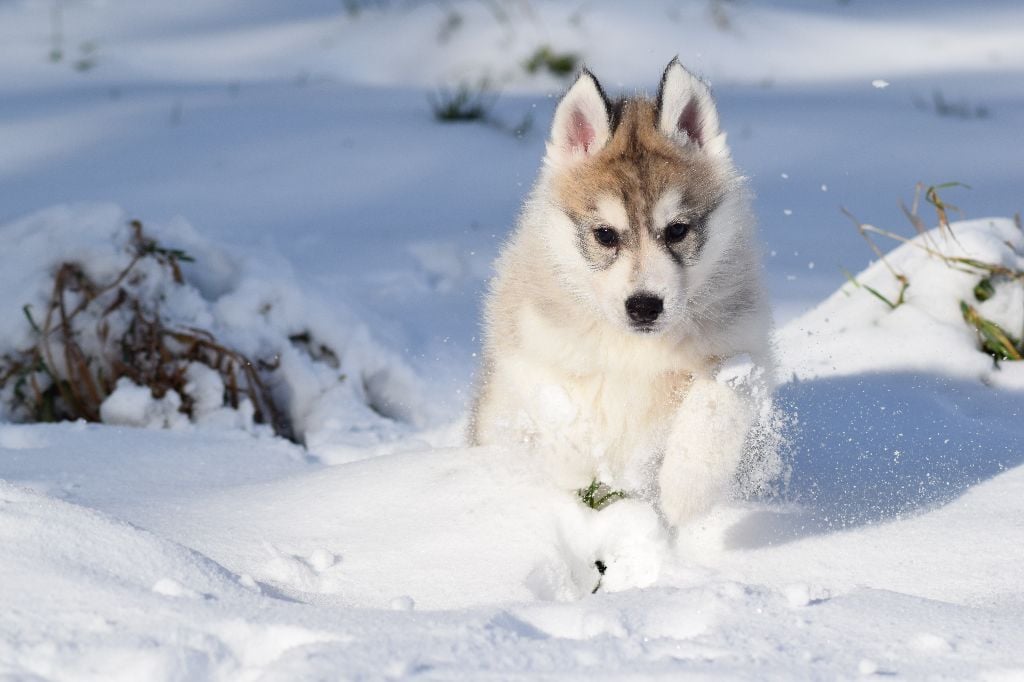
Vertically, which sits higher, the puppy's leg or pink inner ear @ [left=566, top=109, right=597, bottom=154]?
pink inner ear @ [left=566, top=109, right=597, bottom=154]

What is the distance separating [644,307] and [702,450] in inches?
14.6

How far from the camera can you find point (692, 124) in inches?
142

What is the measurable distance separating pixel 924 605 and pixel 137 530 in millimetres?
1658

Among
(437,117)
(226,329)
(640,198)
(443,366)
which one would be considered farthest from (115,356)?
(437,117)

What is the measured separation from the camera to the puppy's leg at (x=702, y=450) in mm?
3174

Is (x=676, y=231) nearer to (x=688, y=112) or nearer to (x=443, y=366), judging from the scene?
(x=688, y=112)

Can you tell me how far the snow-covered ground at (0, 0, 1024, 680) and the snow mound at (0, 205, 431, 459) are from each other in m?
0.02

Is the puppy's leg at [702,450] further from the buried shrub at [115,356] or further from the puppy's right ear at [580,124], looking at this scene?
the buried shrub at [115,356]

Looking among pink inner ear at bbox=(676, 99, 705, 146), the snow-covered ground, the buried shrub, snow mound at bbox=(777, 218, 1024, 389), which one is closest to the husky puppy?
pink inner ear at bbox=(676, 99, 705, 146)

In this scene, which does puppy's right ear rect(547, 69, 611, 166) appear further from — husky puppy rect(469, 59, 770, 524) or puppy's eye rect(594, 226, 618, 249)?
puppy's eye rect(594, 226, 618, 249)

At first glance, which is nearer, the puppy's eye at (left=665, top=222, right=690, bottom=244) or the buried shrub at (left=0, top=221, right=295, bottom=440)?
the puppy's eye at (left=665, top=222, right=690, bottom=244)

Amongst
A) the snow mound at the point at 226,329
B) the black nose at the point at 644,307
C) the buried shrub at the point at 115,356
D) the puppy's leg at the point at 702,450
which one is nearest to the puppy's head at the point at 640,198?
the black nose at the point at 644,307

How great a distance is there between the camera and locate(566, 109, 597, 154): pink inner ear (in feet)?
11.6

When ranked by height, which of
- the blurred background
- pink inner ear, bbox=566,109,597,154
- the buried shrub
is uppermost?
pink inner ear, bbox=566,109,597,154
